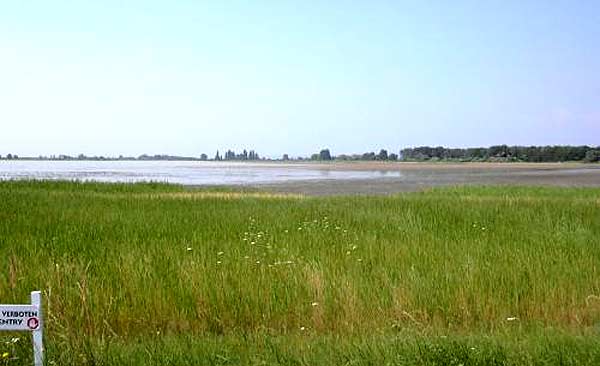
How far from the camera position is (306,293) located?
746cm

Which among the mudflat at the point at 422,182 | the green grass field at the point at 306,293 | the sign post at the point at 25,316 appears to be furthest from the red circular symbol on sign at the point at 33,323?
the mudflat at the point at 422,182

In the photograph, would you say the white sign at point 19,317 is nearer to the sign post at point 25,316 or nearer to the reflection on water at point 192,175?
the sign post at point 25,316

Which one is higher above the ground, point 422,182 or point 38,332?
point 38,332

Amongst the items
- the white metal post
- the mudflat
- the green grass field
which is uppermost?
the white metal post

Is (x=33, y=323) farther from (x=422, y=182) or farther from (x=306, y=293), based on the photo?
(x=422, y=182)

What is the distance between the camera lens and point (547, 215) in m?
16.5

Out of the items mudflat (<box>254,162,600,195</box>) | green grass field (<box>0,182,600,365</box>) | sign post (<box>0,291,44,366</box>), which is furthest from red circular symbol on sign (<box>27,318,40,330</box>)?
mudflat (<box>254,162,600,195</box>)

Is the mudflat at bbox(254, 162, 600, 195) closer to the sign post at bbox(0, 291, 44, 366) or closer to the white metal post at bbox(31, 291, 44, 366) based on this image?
the white metal post at bbox(31, 291, 44, 366)

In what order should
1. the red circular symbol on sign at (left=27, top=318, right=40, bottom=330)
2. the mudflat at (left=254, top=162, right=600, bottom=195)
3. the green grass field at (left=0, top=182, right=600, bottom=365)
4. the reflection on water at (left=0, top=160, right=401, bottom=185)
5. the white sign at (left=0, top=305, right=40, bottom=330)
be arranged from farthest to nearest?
the reflection on water at (left=0, top=160, right=401, bottom=185), the mudflat at (left=254, top=162, right=600, bottom=195), the green grass field at (left=0, top=182, right=600, bottom=365), the red circular symbol on sign at (left=27, top=318, right=40, bottom=330), the white sign at (left=0, top=305, right=40, bottom=330)

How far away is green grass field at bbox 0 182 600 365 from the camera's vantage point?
5.01 meters

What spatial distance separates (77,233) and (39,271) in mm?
4203

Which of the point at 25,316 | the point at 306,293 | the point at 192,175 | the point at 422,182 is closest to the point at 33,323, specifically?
the point at 25,316

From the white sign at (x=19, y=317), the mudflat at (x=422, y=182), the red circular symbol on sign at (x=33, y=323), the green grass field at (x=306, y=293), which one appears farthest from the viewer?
the mudflat at (x=422, y=182)

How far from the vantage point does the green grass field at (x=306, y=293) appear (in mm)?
5012
